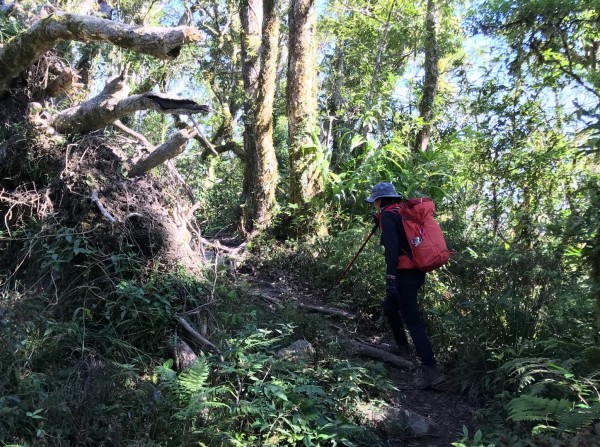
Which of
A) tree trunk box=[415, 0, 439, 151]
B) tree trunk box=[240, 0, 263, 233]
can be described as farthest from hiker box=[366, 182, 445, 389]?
tree trunk box=[415, 0, 439, 151]

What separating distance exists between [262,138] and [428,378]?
18.6 ft

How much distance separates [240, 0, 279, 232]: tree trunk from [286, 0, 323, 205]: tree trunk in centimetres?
54

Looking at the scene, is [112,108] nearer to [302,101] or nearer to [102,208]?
[102,208]

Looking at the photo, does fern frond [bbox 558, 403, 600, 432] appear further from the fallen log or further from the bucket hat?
the bucket hat

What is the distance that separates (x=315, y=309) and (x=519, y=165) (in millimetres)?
3705

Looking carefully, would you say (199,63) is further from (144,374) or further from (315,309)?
(144,374)

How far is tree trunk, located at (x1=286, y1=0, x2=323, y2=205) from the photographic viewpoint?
860 cm

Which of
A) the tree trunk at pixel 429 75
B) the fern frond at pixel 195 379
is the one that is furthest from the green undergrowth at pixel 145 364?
the tree trunk at pixel 429 75

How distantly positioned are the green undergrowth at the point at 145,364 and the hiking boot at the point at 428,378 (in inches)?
21.4

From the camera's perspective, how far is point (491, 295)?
4867 mm

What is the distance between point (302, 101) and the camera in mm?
8758

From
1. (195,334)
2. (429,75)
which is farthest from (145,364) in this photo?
(429,75)

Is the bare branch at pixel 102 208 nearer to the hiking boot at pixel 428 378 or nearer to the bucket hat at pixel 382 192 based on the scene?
the bucket hat at pixel 382 192

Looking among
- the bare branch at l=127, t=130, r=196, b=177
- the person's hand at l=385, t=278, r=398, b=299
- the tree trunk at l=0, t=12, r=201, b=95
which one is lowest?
the person's hand at l=385, t=278, r=398, b=299
